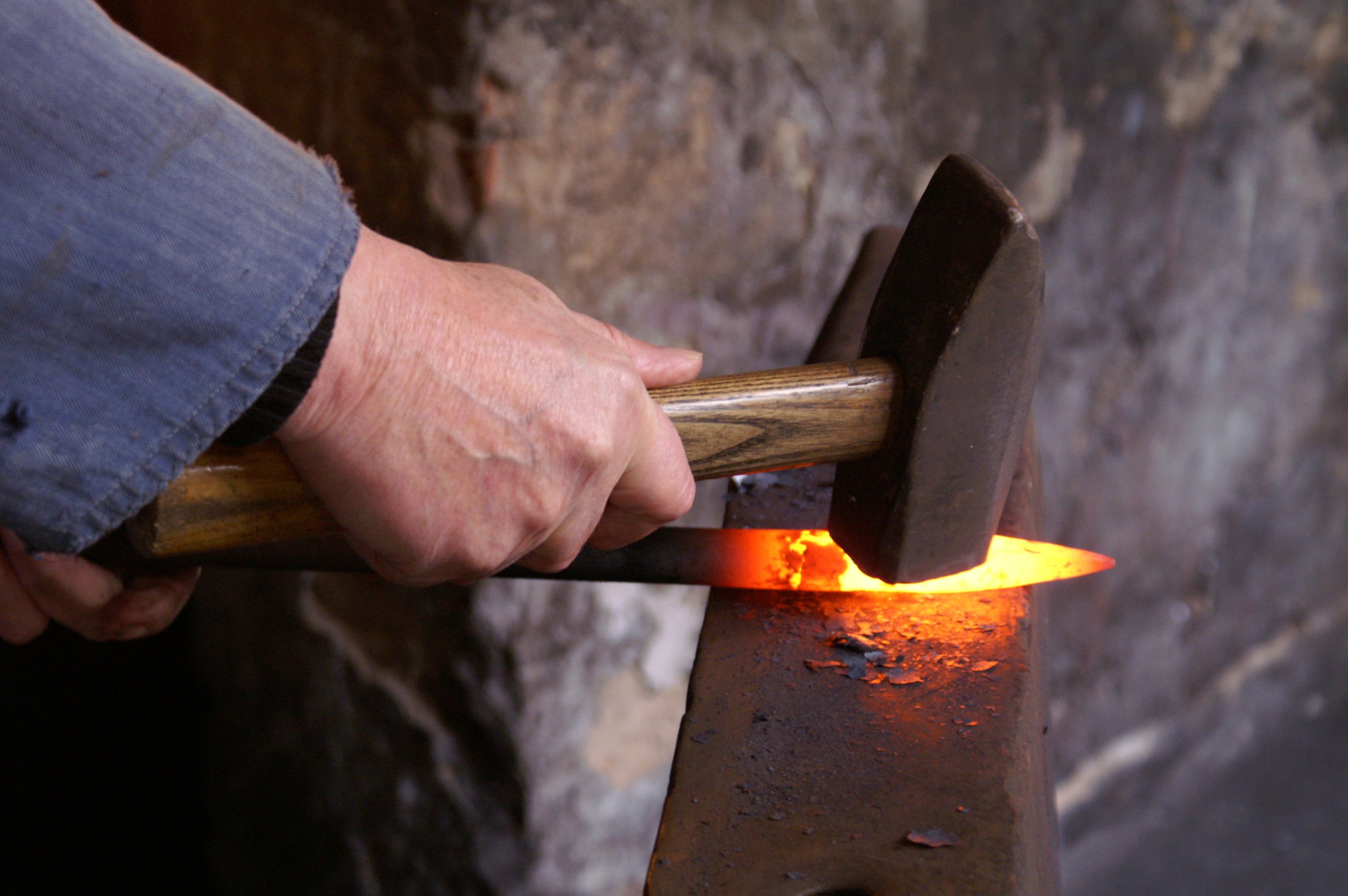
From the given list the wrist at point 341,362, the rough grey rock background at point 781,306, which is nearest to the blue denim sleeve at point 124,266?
the wrist at point 341,362

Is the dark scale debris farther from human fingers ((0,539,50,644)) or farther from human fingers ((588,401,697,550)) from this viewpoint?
human fingers ((0,539,50,644))

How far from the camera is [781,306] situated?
155cm

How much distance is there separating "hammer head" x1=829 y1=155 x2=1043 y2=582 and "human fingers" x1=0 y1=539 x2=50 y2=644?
705mm

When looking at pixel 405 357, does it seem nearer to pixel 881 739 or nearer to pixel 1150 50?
pixel 881 739

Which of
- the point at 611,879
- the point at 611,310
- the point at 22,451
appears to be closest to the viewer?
the point at 22,451

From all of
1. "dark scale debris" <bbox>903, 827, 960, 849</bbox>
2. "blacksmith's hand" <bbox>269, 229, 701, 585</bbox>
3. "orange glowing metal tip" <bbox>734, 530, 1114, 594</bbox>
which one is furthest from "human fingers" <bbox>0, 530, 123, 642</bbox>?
"dark scale debris" <bbox>903, 827, 960, 849</bbox>

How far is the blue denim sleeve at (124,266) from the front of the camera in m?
0.54

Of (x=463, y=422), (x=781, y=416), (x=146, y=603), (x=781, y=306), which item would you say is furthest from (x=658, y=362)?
(x=781, y=306)

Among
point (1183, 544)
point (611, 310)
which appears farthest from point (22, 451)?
point (1183, 544)

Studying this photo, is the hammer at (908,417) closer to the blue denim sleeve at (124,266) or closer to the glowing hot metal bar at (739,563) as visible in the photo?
the glowing hot metal bar at (739,563)

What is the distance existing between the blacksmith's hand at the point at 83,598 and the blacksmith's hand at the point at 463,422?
0.29 metres

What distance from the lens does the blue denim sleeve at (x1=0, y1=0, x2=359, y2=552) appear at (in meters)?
0.54

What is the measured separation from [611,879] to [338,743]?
449 millimetres

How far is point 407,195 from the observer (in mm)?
1238
